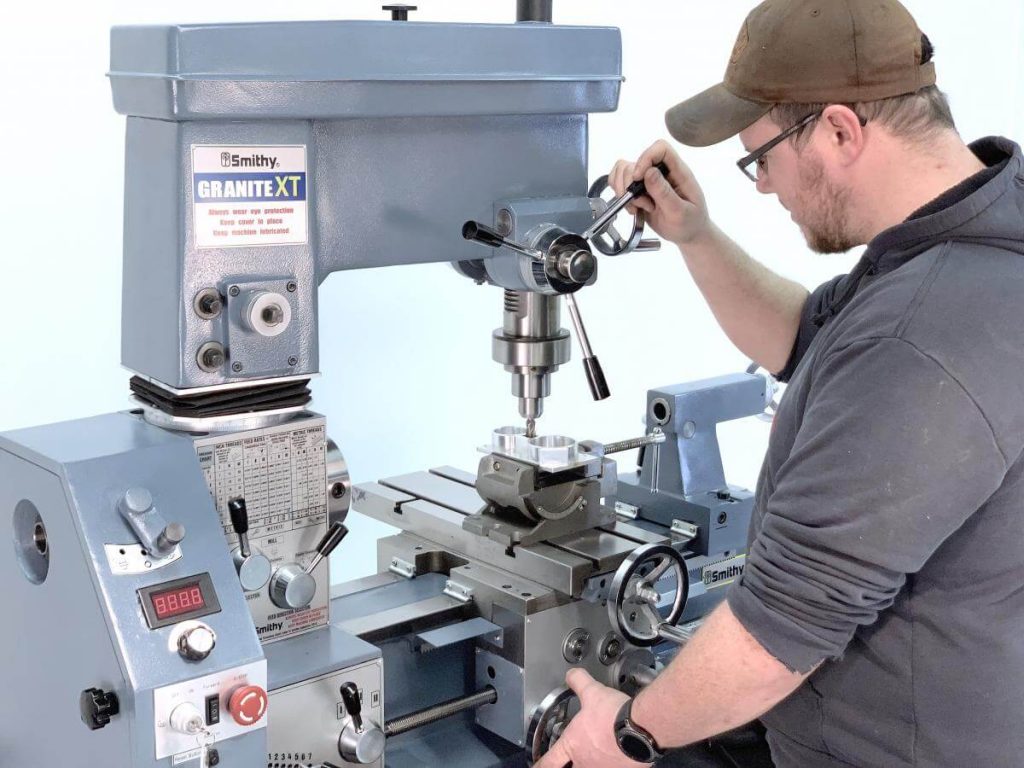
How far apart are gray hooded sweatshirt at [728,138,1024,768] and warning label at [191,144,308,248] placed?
0.55 meters

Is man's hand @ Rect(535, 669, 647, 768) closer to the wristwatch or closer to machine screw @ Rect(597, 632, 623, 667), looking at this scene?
the wristwatch

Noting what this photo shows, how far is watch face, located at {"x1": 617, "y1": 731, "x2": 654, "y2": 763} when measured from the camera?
1317 millimetres

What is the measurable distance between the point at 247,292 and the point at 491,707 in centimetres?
59

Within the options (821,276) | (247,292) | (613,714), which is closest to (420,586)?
(613,714)

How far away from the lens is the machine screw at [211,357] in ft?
4.16

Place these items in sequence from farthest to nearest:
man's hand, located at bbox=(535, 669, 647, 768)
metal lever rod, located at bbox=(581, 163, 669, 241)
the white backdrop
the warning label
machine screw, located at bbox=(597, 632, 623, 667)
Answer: the white backdrop → machine screw, located at bbox=(597, 632, 623, 667) → metal lever rod, located at bbox=(581, 163, 669, 241) → man's hand, located at bbox=(535, 669, 647, 768) → the warning label

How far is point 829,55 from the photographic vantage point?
1.27 meters

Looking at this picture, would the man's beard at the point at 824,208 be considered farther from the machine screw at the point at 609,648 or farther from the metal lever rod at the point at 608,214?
the machine screw at the point at 609,648

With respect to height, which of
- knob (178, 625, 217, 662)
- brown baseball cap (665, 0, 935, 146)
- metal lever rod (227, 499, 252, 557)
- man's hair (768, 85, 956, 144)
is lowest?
knob (178, 625, 217, 662)

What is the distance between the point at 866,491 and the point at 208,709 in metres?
0.63

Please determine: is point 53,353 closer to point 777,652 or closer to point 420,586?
point 420,586

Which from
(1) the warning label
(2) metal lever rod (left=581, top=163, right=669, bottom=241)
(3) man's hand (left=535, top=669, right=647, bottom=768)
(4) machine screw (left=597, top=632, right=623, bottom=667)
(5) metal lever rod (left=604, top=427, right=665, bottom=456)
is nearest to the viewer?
(1) the warning label

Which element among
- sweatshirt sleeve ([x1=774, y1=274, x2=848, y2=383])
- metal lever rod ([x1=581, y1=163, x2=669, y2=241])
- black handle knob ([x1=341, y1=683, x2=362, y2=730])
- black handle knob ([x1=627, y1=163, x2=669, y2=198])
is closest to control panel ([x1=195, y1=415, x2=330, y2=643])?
black handle knob ([x1=341, y1=683, x2=362, y2=730])

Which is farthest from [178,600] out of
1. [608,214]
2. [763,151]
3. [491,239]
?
[763,151]
